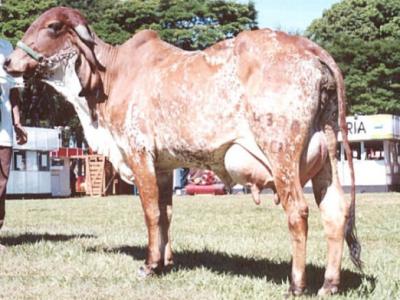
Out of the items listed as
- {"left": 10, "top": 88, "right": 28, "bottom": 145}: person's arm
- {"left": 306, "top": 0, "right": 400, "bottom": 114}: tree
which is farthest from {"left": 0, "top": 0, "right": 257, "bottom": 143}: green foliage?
{"left": 10, "top": 88, "right": 28, "bottom": 145}: person's arm

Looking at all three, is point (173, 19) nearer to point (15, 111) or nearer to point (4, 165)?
point (15, 111)

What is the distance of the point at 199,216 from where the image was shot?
1562cm

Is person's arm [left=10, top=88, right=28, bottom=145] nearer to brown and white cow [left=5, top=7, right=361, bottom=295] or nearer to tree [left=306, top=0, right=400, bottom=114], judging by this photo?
brown and white cow [left=5, top=7, right=361, bottom=295]

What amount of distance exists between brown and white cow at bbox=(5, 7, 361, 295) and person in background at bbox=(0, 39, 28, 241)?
1.61 meters

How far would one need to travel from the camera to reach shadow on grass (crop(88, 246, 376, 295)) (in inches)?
238

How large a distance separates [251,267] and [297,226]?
180 cm

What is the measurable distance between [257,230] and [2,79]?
196 inches

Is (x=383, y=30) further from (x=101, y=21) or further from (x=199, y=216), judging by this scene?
(x=199, y=216)

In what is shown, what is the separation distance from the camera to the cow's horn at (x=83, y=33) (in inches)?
272

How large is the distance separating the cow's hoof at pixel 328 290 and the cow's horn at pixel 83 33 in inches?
126

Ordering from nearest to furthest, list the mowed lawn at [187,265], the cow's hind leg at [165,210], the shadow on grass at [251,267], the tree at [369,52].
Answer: the mowed lawn at [187,265], the shadow on grass at [251,267], the cow's hind leg at [165,210], the tree at [369,52]

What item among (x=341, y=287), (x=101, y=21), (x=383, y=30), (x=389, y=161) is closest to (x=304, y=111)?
(x=341, y=287)

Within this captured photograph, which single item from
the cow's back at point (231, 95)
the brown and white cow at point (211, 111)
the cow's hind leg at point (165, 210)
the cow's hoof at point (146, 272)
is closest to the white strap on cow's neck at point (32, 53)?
the brown and white cow at point (211, 111)

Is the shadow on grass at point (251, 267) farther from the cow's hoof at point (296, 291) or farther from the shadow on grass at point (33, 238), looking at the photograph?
the shadow on grass at point (33, 238)
